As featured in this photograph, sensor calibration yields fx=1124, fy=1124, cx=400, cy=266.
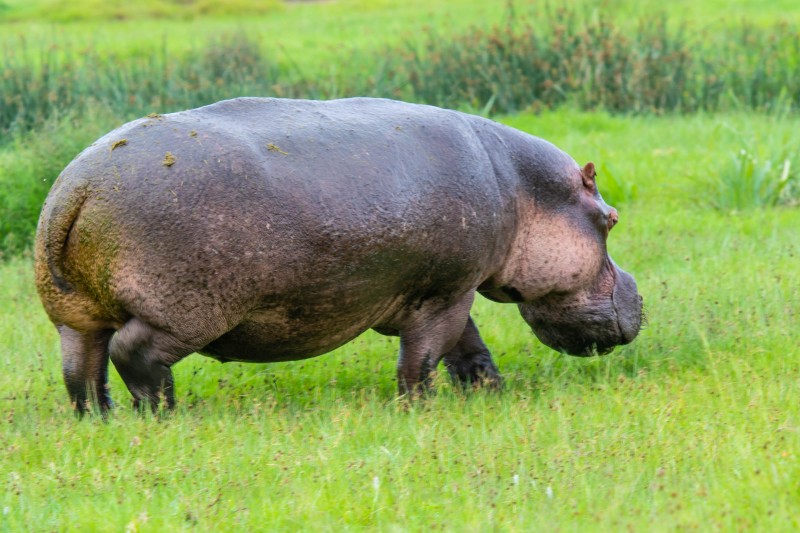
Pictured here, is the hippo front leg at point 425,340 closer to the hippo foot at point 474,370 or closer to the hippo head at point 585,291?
the hippo foot at point 474,370

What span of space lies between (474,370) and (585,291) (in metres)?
0.74

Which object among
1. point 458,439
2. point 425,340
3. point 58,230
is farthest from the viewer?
point 425,340

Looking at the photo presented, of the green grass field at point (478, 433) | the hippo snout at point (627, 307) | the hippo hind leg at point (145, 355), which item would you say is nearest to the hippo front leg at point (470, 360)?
the green grass field at point (478, 433)

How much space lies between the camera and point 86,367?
16.8 feet

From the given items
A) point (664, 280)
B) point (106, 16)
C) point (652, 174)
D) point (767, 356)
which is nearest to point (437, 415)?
point (767, 356)

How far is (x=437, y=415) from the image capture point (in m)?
5.23

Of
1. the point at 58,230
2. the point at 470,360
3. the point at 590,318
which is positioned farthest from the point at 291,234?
the point at 590,318

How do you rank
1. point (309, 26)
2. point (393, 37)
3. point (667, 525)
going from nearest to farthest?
1. point (667, 525)
2. point (393, 37)
3. point (309, 26)

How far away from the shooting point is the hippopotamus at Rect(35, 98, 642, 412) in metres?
4.62

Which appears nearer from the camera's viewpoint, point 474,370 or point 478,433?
point 478,433

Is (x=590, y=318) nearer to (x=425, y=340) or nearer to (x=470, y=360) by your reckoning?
(x=470, y=360)

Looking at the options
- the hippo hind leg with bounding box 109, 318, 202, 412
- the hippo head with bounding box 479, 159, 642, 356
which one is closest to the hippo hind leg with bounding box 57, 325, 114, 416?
the hippo hind leg with bounding box 109, 318, 202, 412

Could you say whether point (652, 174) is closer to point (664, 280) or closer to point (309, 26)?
point (664, 280)

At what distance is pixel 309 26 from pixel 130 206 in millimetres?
16670
